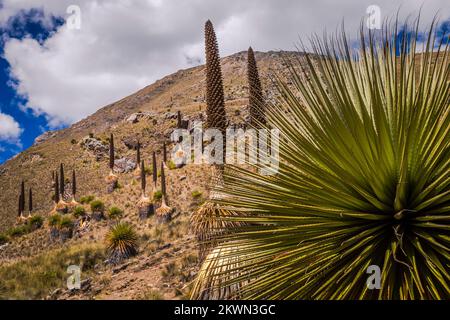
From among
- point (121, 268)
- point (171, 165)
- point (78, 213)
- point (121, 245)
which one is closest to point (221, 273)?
point (121, 268)

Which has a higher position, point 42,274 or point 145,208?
point 145,208

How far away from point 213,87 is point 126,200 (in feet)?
94.1

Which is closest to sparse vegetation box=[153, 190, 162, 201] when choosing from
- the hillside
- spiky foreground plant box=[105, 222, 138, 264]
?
the hillside

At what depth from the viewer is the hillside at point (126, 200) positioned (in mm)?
12203

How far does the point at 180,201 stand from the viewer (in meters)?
27.3

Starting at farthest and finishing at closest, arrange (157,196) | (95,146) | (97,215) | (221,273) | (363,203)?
(95,146) → (97,215) → (157,196) → (221,273) → (363,203)

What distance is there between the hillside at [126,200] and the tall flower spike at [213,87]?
0.43 meters

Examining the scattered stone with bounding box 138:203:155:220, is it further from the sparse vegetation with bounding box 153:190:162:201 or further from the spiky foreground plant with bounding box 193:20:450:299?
the spiky foreground plant with bounding box 193:20:450:299

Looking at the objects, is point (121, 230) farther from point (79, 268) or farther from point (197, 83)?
point (197, 83)

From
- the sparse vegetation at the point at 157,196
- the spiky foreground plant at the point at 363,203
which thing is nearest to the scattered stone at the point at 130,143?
the sparse vegetation at the point at 157,196

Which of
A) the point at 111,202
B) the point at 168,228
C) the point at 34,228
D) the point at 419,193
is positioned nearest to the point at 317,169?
the point at 419,193

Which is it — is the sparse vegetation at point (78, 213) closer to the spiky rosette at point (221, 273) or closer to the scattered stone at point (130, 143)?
the scattered stone at point (130, 143)

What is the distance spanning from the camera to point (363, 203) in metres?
2.53

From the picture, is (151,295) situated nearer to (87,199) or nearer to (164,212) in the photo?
(164,212)
